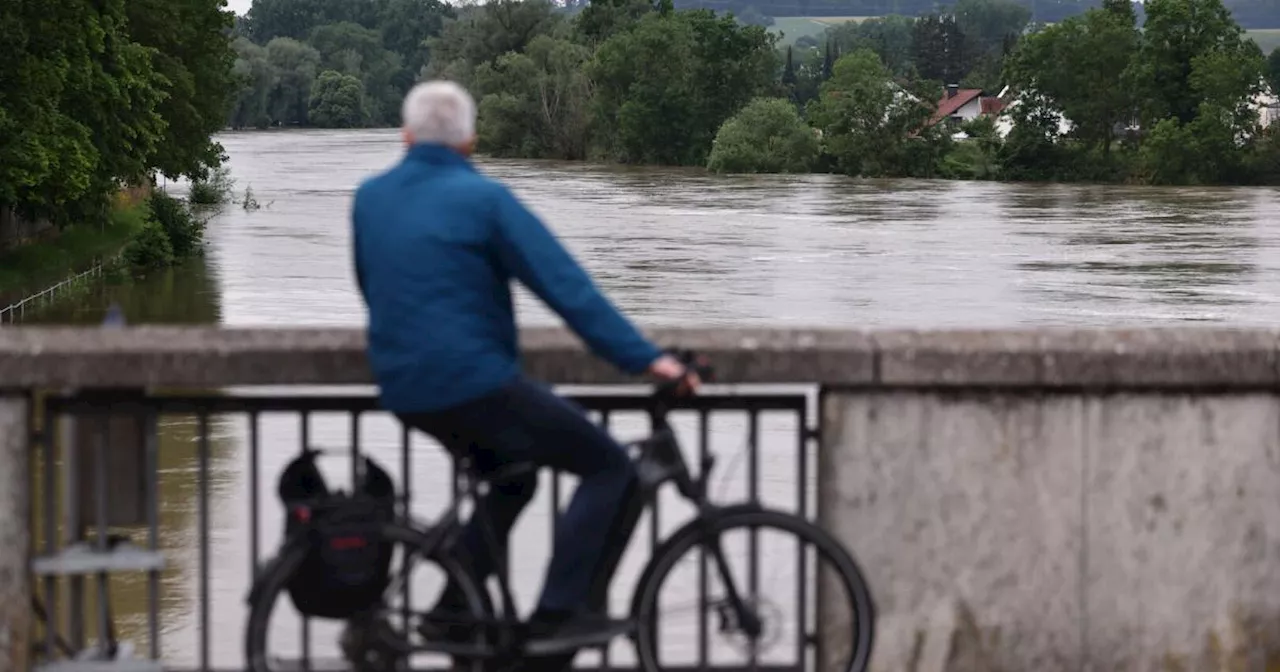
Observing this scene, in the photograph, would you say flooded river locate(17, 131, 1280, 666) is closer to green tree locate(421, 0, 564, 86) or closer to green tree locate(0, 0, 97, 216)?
green tree locate(0, 0, 97, 216)

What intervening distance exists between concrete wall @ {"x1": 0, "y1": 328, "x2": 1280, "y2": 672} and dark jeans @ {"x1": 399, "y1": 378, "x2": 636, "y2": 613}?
503 millimetres

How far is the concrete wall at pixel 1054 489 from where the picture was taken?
5.62m

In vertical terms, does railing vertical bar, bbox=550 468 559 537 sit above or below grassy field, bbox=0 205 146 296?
above

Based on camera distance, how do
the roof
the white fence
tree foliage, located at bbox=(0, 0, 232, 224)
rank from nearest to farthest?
tree foliage, located at bbox=(0, 0, 232, 224) → the white fence → the roof

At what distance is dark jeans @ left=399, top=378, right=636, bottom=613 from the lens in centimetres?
491

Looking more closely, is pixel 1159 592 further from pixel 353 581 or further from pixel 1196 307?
pixel 1196 307

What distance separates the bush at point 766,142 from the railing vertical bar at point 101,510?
362 feet

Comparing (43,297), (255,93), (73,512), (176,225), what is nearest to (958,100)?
(255,93)

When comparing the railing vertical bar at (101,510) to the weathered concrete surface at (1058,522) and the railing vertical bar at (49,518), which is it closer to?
the railing vertical bar at (49,518)

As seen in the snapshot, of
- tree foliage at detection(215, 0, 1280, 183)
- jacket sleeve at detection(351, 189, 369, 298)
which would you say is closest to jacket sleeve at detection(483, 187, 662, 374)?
jacket sleeve at detection(351, 189, 369, 298)

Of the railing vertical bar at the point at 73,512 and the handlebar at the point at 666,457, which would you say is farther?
the railing vertical bar at the point at 73,512

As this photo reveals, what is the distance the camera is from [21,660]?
5.57 meters

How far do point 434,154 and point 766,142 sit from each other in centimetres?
11256

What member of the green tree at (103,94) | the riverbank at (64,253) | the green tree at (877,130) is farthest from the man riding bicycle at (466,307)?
the green tree at (877,130)
